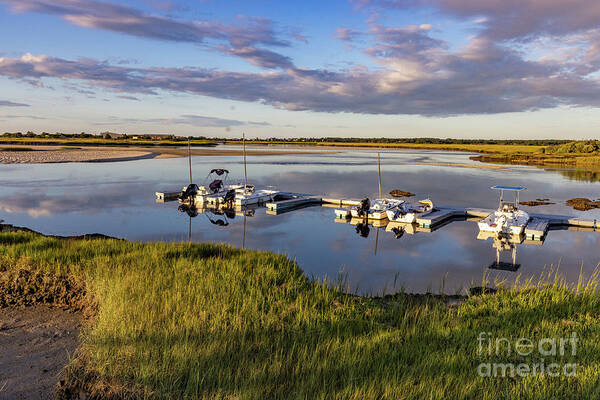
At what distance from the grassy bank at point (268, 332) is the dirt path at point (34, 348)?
0.47 meters

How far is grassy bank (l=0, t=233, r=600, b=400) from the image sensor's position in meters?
5.77

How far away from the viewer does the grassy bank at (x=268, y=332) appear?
18.9 ft

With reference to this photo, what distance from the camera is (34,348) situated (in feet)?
25.3

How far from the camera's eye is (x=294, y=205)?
4056 cm

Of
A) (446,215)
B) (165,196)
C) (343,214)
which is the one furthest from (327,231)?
(165,196)

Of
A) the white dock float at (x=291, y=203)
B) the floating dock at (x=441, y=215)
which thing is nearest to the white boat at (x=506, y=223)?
the floating dock at (x=441, y=215)

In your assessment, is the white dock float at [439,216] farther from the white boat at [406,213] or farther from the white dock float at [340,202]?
the white dock float at [340,202]

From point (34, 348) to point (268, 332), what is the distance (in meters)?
4.70

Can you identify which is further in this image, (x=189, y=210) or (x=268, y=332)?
(x=189, y=210)

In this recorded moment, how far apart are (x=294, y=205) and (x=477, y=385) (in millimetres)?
34874

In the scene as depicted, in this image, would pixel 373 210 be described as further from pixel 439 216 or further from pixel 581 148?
pixel 581 148

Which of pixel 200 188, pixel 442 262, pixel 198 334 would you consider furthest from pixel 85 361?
pixel 200 188

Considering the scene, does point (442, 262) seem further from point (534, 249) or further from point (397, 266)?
point (534, 249)

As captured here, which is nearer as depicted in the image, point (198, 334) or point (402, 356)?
point (402, 356)
